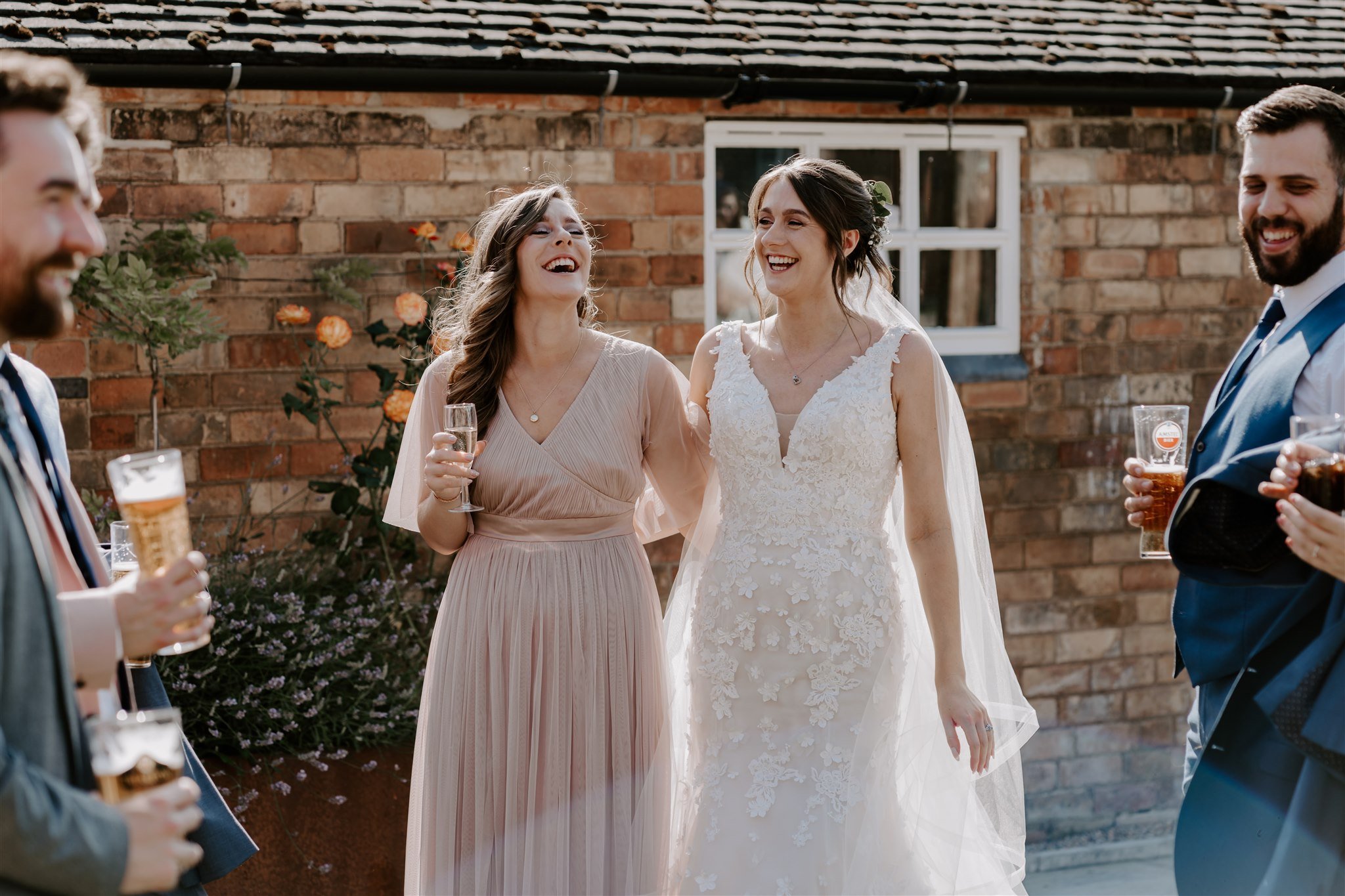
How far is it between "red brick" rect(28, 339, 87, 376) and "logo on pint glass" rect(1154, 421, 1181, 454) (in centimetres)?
430

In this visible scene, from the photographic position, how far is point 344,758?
486cm

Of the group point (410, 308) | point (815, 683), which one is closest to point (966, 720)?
point (815, 683)

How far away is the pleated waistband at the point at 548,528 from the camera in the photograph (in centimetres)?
377

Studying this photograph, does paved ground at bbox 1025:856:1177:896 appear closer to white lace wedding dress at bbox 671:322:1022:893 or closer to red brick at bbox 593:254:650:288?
white lace wedding dress at bbox 671:322:1022:893

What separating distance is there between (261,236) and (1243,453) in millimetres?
4320

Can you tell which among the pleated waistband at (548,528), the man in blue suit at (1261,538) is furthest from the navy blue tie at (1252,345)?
the pleated waistband at (548,528)

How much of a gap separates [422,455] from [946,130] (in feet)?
12.7

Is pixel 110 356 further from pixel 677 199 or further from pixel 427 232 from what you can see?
pixel 677 199

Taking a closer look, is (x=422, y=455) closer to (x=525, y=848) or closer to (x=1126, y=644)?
(x=525, y=848)

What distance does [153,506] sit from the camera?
215 centimetres

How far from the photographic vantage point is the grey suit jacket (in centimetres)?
177

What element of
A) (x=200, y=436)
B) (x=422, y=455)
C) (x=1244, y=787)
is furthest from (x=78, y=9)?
(x=1244, y=787)

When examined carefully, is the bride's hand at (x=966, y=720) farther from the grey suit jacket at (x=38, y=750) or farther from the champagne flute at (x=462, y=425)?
the grey suit jacket at (x=38, y=750)

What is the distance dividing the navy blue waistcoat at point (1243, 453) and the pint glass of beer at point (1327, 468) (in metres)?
0.31
